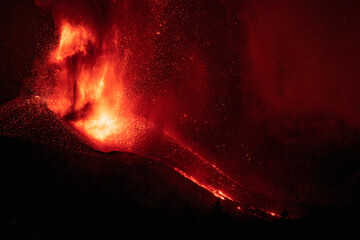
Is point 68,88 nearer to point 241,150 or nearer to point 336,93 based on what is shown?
point 241,150

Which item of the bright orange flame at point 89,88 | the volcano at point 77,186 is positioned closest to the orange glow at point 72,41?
the bright orange flame at point 89,88

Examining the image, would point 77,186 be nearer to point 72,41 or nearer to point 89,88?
point 89,88

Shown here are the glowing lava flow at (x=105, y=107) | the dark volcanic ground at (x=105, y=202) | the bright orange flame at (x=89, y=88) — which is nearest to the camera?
the dark volcanic ground at (x=105, y=202)

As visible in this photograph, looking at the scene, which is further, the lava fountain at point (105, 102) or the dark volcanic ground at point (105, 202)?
the lava fountain at point (105, 102)

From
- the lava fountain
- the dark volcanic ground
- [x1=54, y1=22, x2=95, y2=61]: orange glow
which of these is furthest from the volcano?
[x1=54, y1=22, x2=95, y2=61]: orange glow

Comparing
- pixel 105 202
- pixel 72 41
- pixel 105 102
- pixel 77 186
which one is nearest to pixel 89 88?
pixel 105 102

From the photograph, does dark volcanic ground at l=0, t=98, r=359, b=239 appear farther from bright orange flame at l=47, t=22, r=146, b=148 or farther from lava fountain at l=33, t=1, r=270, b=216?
bright orange flame at l=47, t=22, r=146, b=148

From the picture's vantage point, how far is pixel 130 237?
2.54 meters

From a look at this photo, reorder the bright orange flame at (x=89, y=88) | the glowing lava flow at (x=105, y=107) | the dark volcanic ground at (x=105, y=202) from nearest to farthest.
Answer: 1. the dark volcanic ground at (x=105, y=202)
2. the glowing lava flow at (x=105, y=107)
3. the bright orange flame at (x=89, y=88)

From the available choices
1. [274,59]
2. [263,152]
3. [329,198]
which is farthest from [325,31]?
[329,198]

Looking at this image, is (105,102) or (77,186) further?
(105,102)

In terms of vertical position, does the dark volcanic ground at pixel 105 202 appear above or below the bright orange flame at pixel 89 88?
below

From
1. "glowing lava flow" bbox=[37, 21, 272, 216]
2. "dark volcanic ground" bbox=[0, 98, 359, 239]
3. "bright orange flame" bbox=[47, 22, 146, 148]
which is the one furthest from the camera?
"bright orange flame" bbox=[47, 22, 146, 148]

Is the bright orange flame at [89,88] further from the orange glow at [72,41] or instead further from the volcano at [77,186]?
the volcano at [77,186]
